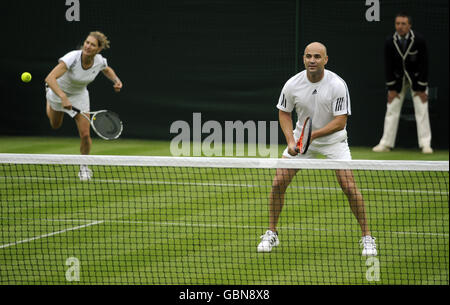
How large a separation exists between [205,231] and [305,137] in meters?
1.42

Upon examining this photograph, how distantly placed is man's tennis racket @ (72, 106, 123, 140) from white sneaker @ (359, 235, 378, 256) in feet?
12.8

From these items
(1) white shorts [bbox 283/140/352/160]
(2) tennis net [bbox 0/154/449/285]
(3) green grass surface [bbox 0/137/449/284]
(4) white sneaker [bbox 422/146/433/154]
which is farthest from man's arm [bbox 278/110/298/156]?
(4) white sneaker [bbox 422/146/433/154]

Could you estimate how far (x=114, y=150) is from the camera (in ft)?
40.6

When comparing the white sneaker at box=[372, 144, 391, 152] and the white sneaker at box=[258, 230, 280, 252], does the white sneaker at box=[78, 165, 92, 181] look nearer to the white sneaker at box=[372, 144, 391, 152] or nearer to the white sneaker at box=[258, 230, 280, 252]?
the white sneaker at box=[258, 230, 280, 252]

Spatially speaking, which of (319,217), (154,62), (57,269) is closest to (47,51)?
(154,62)

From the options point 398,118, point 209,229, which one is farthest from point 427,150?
point 209,229

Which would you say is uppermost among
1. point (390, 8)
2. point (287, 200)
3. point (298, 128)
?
point (390, 8)

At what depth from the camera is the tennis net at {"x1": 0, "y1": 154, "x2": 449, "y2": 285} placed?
567 centimetres

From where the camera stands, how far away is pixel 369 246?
6.18m

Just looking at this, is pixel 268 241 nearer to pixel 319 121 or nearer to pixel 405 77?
pixel 319 121

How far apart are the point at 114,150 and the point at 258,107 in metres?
2.52

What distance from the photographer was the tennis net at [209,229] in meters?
5.67

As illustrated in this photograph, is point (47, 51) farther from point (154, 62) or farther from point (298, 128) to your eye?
point (298, 128)

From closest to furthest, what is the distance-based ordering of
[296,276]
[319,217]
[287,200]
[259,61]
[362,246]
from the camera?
[296,276] < [362,246] < [319,217] < [287,200] < [259,61]
